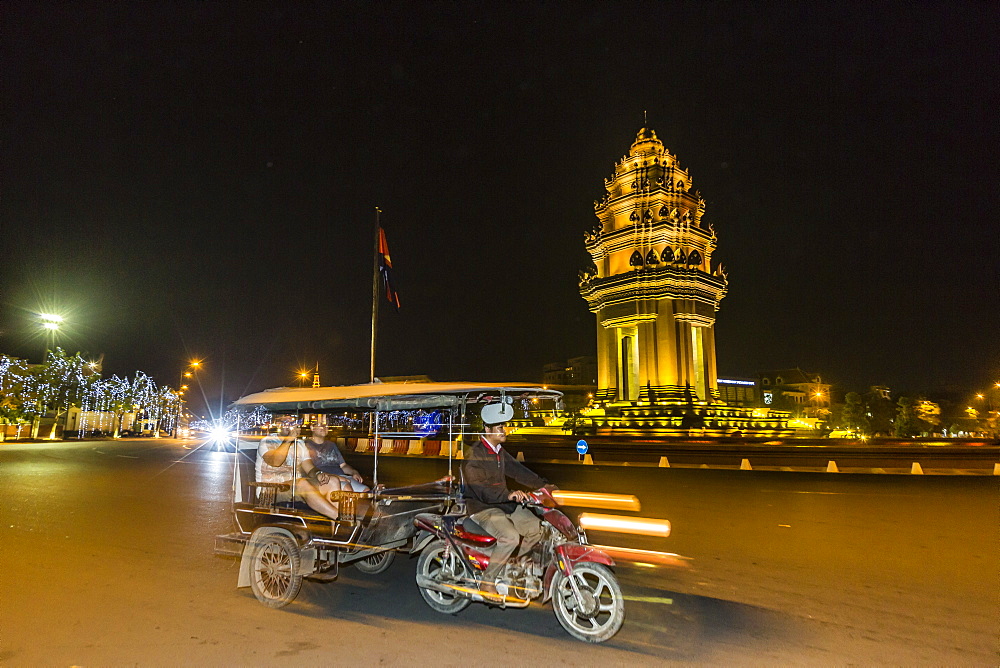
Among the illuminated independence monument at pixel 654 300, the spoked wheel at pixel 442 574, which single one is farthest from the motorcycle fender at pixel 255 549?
the illuminated independence monument at pixel 654 300

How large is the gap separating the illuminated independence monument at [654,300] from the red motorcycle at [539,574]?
37.9 m

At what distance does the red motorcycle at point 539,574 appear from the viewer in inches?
207

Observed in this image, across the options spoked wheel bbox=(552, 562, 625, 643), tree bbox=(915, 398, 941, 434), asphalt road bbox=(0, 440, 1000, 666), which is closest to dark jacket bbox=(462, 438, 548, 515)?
spoked wheel bbox=(552, 562, 625, 643)

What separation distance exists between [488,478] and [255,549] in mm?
2736

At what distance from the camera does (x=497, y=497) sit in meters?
5.77

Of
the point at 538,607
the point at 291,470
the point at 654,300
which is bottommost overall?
the point at 538,607

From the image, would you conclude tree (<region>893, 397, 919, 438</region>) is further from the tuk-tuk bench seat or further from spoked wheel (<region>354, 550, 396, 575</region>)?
the tuk-tuk bench seat

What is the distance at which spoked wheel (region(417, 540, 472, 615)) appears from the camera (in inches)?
233

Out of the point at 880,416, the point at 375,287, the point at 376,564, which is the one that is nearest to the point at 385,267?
the point at 375,287

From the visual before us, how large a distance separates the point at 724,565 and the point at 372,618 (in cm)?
454

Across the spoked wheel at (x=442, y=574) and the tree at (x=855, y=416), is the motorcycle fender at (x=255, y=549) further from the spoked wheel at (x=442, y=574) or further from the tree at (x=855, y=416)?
the tree at (x=855, y=416)

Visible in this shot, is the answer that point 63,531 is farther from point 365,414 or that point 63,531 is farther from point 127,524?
point 365,414

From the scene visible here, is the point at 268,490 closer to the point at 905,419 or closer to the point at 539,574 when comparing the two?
the point at 539,574

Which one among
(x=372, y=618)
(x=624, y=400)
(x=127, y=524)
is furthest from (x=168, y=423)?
(x=372, y=618)
